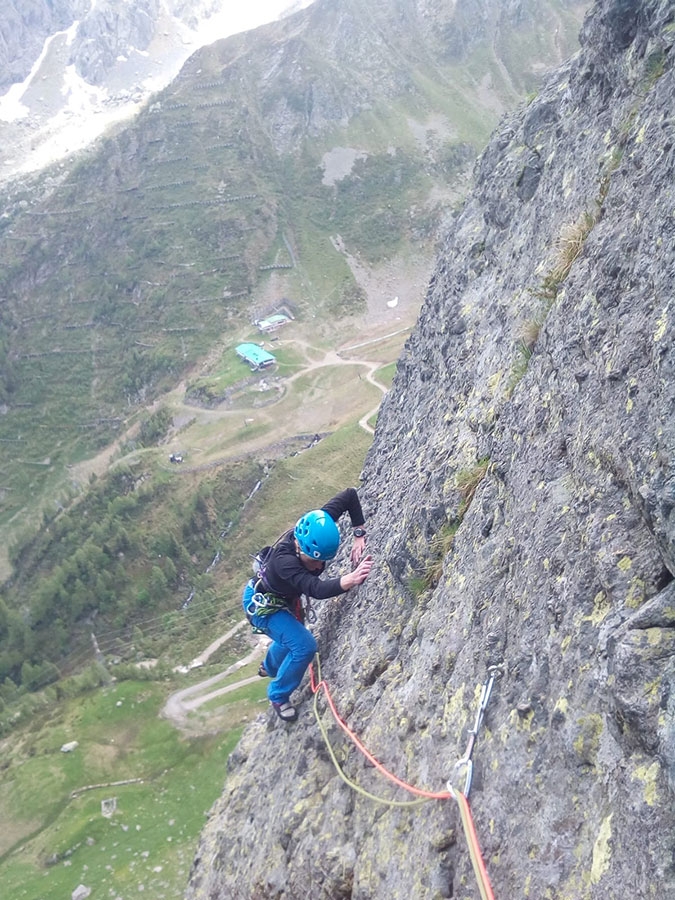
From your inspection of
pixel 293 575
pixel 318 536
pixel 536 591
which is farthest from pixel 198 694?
pixel 536 591

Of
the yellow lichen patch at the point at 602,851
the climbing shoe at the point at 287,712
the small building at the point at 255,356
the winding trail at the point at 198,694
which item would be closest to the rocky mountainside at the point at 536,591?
the yellow lichen patch at the point at 602,851

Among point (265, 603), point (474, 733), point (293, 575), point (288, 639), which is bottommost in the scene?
point (288, 639)

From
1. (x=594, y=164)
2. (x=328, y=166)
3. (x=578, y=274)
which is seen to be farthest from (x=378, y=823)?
(x=328, y=166)

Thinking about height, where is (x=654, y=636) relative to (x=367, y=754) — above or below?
above

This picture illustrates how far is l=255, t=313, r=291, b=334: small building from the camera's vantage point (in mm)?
140250

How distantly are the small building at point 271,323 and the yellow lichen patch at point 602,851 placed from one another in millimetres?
137876

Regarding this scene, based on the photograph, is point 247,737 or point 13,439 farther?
point 13,439

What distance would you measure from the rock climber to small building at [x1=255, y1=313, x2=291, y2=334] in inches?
5111

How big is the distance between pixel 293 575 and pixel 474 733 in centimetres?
462

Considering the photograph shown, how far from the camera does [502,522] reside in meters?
9.52

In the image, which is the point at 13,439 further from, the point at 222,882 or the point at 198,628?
the point at 222,882

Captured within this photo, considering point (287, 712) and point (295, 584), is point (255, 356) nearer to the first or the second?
point (287, 712)

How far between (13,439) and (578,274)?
162805 mm

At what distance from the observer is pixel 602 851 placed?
573cm
